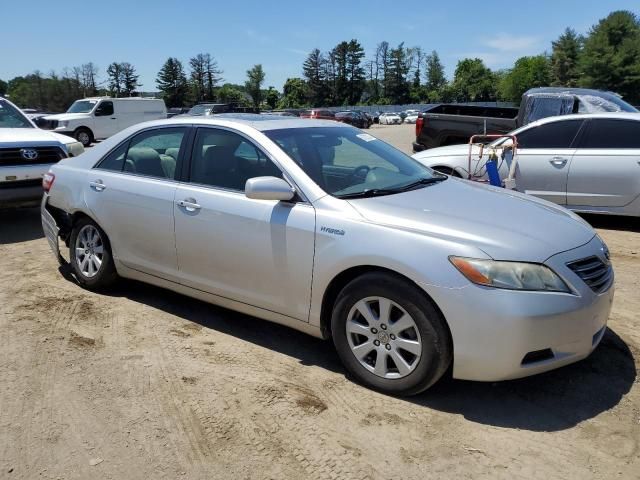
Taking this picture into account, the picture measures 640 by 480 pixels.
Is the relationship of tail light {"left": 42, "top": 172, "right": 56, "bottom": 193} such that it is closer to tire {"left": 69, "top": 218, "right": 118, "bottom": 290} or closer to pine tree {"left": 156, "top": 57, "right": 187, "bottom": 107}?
tire {"left": 69, "top": 218, "right": 118, "bottom": 290}

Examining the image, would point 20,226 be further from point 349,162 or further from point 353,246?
point 353,246

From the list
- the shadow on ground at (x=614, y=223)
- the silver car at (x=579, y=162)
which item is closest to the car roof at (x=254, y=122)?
the silver car at (x=579, y=162)

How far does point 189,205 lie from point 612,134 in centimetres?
583

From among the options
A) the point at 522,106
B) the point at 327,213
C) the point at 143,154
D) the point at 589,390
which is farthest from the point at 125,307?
the point at 522,106

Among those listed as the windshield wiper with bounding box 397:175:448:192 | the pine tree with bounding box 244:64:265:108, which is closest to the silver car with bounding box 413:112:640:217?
the windshield wiper with bounding box 397:175:448:192

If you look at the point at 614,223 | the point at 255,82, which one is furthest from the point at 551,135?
the point at 255,82

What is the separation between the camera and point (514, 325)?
293 cm

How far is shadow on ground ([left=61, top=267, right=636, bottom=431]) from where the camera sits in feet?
10.4

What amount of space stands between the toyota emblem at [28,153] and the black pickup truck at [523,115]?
6788 mm

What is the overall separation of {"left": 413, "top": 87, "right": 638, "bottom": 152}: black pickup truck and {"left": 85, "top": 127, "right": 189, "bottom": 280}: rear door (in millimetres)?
7368

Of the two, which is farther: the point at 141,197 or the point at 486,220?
the point at 141,197

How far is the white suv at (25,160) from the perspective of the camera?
7332 mm

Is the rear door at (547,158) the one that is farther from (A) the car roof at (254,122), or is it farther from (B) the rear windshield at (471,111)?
(B) the rear windshield at (471,111)

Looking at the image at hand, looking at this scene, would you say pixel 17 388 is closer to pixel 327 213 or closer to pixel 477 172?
pixel 327 213
